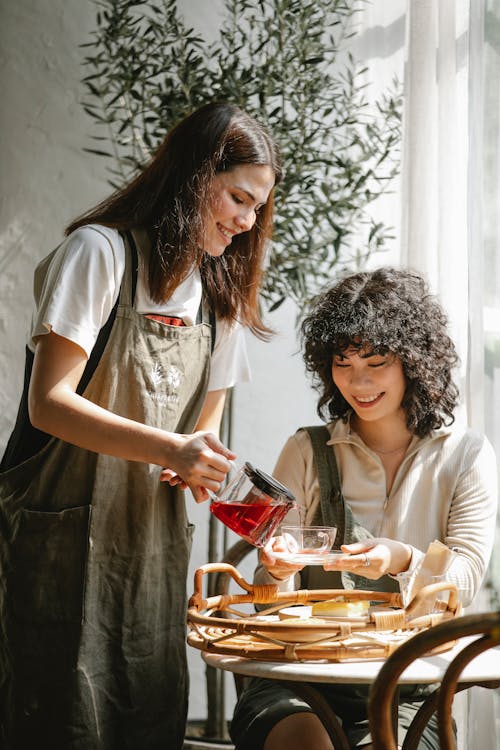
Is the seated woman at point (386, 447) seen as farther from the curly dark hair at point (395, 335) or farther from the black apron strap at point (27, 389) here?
the black apron strap at point (27, 389)

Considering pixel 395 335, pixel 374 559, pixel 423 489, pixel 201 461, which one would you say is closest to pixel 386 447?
pixel 423 489

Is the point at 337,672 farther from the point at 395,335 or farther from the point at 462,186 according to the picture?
the point at 462,186

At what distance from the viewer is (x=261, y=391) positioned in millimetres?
3236

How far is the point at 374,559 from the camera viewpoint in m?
1.57

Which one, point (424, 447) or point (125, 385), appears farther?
point (424, 447)

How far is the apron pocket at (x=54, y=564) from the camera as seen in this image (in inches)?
66.2

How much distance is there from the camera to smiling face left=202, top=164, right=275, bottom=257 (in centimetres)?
182

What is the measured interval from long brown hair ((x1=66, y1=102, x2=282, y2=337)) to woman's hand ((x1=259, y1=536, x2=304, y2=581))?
53cm

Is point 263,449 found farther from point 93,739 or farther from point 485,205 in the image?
point 93,739

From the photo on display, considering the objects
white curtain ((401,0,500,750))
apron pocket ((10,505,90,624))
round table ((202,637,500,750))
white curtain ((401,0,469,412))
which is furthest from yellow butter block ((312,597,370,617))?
white curtain ((401,0,469,412))

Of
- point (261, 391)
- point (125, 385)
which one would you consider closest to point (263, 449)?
point (261, 391)

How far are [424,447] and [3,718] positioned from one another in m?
1.02

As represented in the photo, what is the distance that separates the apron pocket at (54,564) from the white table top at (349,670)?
1.32ft

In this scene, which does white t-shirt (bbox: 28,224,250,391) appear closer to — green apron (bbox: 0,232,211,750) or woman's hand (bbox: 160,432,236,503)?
green apron (bbox: 0,232,211,750)
